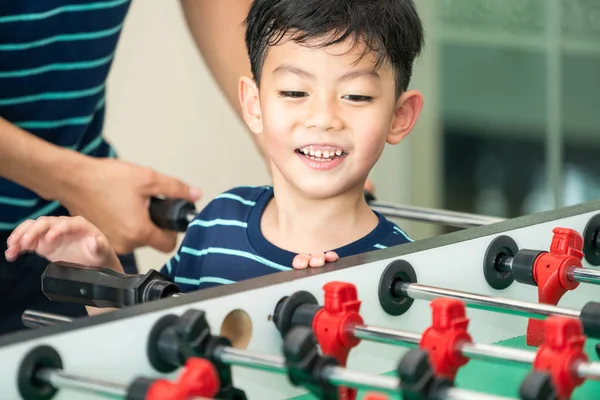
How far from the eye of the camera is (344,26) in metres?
1.41

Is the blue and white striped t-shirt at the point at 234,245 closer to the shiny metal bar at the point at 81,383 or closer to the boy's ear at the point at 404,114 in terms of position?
the boy's ear at the point at 404,114

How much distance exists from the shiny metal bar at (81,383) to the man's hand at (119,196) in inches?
30.1

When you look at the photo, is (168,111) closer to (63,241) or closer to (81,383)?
(63,241)

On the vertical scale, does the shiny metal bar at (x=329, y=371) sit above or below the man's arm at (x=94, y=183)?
below

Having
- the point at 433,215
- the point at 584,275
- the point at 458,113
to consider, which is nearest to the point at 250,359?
the point at 584,275

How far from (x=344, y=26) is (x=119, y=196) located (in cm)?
47

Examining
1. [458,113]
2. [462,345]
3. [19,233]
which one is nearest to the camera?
[462,345]

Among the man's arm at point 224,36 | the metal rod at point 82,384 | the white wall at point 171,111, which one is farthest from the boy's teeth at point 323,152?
the white wall at point 171,111

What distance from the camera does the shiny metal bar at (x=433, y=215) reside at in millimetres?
1609

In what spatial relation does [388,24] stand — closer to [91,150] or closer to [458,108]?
[91,150]

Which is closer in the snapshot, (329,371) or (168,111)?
(329,371)

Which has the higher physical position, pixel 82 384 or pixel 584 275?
pixel 584 275

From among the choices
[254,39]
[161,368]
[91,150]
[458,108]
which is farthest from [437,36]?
[161,368]

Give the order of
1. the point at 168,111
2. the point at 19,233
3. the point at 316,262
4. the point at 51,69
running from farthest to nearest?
the point at 168,111
the point at 51,69
the point at 19,233
the point at 316,262
